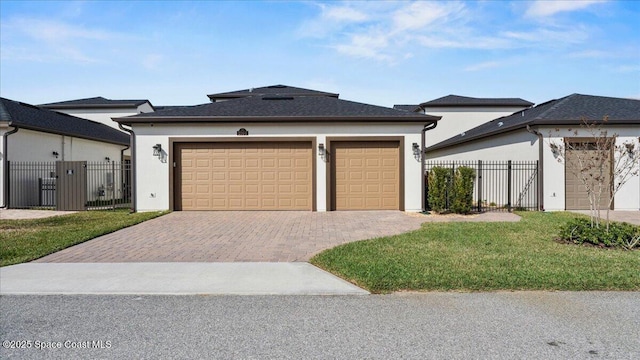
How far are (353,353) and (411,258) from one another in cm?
355

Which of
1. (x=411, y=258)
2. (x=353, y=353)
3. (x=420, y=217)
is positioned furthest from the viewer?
(x=420, y=217)

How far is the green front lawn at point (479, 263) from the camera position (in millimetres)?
5285

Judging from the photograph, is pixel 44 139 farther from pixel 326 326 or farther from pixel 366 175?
pixel 326 326

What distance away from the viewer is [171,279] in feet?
18.7

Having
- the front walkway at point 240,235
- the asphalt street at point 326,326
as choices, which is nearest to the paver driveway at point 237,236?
the front walkway at point 240,235

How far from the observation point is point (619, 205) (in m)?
14.6

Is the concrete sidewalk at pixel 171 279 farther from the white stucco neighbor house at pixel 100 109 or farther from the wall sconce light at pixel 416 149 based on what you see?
the white stucco neighbor house at pixel 100 109

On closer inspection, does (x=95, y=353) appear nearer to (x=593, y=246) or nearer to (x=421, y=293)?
(x=421, y=293)

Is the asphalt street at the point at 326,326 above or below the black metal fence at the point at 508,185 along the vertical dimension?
below

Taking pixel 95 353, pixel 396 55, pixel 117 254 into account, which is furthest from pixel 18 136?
pixel 95 353

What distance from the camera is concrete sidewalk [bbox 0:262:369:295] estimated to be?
5.16m

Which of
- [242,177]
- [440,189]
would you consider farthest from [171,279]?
[440,189]

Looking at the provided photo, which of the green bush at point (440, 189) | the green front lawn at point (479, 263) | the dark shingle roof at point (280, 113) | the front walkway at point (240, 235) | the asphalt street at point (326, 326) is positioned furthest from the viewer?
the dark shingle roof at point (280, 113)

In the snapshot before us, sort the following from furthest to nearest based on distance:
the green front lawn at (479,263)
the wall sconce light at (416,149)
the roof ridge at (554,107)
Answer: the roof ridge at (554,107) < the wall sconce light at (416,149) < the green front lawn at (479,263)
